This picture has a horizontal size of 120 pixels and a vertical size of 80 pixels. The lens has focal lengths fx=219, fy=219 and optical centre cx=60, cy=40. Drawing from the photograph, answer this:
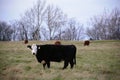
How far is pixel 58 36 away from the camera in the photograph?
287ft

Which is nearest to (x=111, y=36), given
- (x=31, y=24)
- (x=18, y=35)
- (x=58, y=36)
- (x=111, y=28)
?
(x=111, y=28)

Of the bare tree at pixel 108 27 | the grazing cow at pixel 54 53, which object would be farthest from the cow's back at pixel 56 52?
the bare tree at pixel 108 27

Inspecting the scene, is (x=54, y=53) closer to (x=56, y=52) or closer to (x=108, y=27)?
(x=56, y=52)

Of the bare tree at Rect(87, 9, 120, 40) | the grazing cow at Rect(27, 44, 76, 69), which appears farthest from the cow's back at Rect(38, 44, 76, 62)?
the bare tree at Rect(87, 9, 120, 40)

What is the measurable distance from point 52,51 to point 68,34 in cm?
8162

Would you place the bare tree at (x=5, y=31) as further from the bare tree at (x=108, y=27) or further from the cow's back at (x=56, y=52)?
the cow's back at (x=56, y=52)

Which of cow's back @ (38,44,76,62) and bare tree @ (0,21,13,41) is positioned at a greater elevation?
bare tree @ (0,21,13,41)

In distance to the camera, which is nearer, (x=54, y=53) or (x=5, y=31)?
(x=54, y=53)

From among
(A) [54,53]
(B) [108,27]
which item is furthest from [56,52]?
(B) [108,27]

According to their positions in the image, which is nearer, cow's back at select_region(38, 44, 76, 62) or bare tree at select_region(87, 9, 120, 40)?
cow's back at select_region(38, 44, 76, 62)

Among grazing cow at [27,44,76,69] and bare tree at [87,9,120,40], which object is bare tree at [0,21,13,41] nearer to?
bare tree at [87,9,120,40]

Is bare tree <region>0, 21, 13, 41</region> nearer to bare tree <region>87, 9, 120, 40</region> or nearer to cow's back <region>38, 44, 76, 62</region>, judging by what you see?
bare tree <region>87, 9, 120, 40</region>

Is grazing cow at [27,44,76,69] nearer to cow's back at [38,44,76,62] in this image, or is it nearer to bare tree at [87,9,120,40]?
cow's back at [38,44,76,62]

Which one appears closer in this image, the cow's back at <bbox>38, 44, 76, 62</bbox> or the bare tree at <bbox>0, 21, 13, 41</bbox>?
the cow's back at <bbox>38, 44, 76, 62</bbox>
